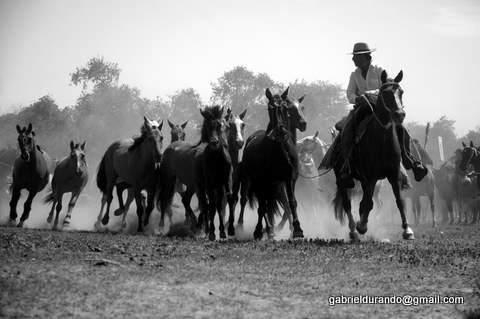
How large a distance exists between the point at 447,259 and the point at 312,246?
2.45m

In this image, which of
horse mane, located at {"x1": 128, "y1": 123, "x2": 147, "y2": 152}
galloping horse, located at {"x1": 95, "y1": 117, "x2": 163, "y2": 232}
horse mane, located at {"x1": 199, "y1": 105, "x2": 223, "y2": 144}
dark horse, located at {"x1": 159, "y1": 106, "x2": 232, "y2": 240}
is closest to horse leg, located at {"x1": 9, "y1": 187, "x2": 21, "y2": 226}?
galloping horse, located at {"x1": 95, "y1": 117, "x2": 163, "y2": 232}

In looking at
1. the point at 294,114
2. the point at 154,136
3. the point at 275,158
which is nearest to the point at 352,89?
the point at 294,114

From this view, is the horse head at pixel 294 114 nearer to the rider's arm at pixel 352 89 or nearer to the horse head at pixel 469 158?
the rider's arm at pixel 352 89

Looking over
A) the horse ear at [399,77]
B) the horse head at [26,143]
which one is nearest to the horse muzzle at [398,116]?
the horse ear at [399,77]

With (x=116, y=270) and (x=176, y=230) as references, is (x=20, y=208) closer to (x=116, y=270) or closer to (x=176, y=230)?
(x=176, y=230)

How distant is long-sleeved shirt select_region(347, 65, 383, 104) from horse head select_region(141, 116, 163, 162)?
566 cm

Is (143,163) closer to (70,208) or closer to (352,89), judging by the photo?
(70,208)

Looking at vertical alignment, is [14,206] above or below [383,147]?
below

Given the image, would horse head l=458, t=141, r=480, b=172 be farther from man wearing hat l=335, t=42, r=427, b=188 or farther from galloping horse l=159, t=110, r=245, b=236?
man wearing hat l=335, t=42, r=427, b=188

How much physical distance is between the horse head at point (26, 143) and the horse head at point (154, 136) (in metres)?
4.69

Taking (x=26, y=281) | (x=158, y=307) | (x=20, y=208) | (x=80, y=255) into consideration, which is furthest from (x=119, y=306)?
(x=20, y=208)

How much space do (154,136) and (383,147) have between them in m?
6.91

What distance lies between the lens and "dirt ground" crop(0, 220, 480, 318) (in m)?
6.46

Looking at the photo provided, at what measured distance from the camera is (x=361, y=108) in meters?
12.9
